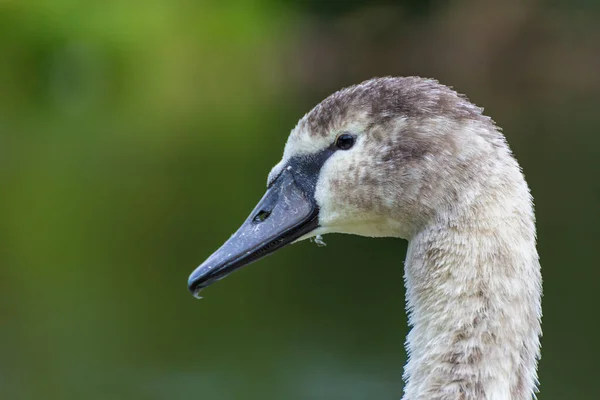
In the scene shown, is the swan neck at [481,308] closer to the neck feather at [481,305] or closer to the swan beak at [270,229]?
the neck feather at [481,305]

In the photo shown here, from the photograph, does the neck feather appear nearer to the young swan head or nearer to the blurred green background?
the young swan head

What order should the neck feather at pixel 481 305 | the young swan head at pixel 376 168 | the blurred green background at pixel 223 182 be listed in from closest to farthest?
the neck feather at pixel 481 305 → the young swan head at pixel 376 168 → the blurred green background at pixel 223 182

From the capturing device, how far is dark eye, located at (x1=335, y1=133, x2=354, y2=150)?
3.32 m

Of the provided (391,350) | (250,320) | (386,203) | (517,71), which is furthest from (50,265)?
(517,71)

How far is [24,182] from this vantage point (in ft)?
54.7

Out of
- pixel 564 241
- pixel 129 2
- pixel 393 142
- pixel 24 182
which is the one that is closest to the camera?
pixel 393 142

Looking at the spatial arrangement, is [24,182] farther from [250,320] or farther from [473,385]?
[473,385]

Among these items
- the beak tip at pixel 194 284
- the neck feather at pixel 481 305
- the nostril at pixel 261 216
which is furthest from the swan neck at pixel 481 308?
the beak tip at pixel 194 284

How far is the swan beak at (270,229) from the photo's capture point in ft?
11.3

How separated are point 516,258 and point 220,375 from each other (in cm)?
731

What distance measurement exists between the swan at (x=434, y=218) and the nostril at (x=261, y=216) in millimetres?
24

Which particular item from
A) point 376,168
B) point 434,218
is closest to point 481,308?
point 434,218

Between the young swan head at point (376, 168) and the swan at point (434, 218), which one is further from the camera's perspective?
the young swan head at point (376, 168)

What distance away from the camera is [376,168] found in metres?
3.27
